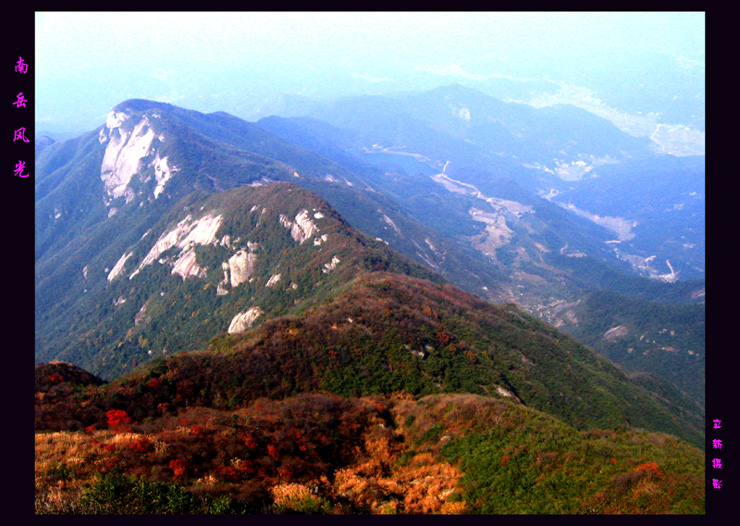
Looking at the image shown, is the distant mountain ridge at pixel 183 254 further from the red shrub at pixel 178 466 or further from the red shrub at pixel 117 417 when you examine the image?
the red shrub at pixel 178 466

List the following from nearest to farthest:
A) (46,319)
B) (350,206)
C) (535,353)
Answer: (535,353)
(46,319)
(350,206)

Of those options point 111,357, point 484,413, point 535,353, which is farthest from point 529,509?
point 111,357

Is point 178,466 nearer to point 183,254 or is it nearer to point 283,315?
point 283,315

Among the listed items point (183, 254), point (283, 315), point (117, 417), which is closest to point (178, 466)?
point (117, 417)

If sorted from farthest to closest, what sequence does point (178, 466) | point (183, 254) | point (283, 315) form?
point (183, 254) → point (283, 315) → point (178, 466)

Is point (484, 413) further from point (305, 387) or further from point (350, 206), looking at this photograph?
point (350, 206)

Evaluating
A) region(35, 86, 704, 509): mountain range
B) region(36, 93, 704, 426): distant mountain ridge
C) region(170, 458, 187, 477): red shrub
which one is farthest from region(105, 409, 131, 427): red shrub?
region(36, 93, 704, 426): distant mountain ridge

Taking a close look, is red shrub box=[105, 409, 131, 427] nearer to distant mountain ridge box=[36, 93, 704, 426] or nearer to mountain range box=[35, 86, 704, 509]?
mountain range box=[35, 86, 704, 509]

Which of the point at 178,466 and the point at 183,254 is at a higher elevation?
the point at 178,466

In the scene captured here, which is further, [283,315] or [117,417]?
[283,315]

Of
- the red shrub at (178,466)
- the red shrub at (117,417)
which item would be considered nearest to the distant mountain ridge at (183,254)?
the red shrub at (117,417)

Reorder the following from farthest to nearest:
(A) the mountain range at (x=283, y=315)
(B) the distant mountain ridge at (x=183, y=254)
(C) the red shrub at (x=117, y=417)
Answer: (B) the distant mountain ridge at (x=183, y=254)
(A) the mountain range at (x=283, y=315)
(C) the red shrub at (x=117, y=417)
